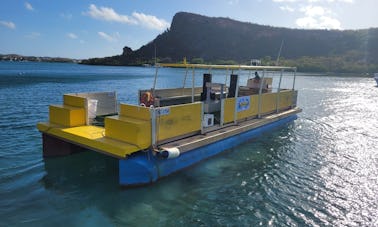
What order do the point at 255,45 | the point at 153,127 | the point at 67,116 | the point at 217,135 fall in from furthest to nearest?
the point at 255,45, the point at 217,135, the point at 67,116, the point at 153,127

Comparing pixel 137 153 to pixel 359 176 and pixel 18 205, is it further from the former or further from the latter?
pixel 359 176

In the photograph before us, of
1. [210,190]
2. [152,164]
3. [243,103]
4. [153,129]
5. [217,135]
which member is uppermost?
[243,103]

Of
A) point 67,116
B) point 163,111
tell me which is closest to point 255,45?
point 67,116

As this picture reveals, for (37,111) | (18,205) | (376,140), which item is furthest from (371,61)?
(18,205)

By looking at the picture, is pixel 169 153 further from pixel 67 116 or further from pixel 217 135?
pixel 67 116

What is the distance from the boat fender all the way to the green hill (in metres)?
82.1

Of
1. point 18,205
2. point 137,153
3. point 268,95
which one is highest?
point 268,95

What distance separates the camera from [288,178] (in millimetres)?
8984

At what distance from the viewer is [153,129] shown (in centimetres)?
778

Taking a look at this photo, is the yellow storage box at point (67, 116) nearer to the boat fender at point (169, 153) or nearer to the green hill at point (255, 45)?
the boat fender at point (169, 153)

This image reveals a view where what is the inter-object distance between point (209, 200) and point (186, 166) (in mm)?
1670

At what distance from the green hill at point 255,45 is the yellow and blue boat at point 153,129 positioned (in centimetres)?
7837

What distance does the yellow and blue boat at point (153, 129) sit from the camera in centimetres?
757

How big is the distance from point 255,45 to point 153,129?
130 meters
